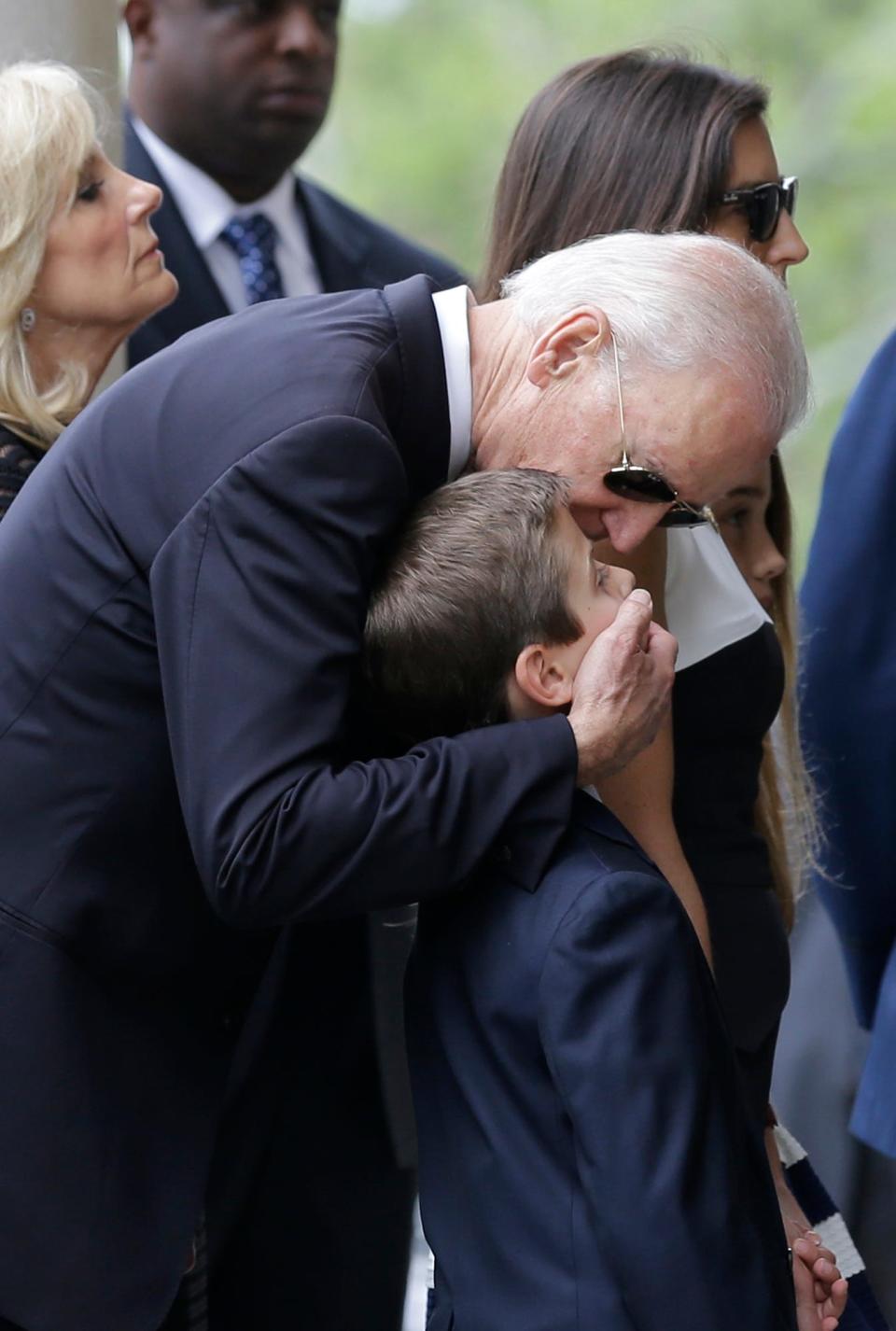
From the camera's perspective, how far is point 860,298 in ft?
34.5

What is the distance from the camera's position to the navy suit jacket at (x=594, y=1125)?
163cm

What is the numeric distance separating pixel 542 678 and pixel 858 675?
3.47 feet

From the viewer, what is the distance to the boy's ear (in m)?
1.78

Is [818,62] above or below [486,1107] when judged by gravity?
below

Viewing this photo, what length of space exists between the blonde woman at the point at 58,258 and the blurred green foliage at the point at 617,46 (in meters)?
7.21

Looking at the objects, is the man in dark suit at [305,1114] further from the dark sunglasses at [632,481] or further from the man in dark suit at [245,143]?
the dark sunglasses at [632,481]

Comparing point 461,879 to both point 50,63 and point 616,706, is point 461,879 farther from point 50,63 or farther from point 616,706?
point 50,63

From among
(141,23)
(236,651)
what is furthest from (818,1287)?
(141,23)

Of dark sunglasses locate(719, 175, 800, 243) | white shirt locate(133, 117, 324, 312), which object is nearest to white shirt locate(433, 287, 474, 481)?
dark sunglasses locate(719, 175, 800, 243)

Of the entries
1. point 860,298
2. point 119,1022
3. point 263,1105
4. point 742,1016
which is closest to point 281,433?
point 119,1022

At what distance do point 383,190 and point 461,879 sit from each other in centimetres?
1014

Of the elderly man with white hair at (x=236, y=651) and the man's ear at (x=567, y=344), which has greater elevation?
the man's ear at (x=567, y=344)

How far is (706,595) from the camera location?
2182 millimetres

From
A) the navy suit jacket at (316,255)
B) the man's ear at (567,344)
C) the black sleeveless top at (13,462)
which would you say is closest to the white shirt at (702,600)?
the man's ear at (567,344)
